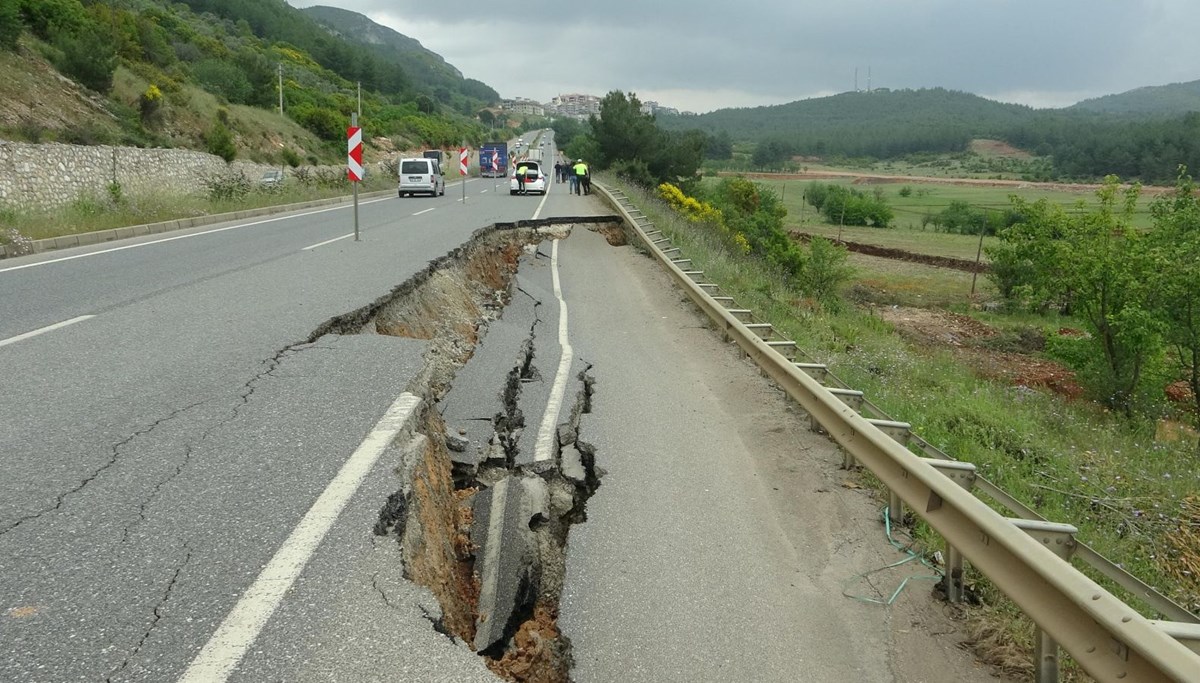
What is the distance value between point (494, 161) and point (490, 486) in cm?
5970

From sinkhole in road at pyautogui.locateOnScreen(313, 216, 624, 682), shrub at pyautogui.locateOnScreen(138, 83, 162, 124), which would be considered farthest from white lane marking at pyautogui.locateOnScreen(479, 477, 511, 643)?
shrub at pyautogui.locateOnScreen(138, 83, 162, 124)

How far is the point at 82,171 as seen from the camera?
24.5 meters

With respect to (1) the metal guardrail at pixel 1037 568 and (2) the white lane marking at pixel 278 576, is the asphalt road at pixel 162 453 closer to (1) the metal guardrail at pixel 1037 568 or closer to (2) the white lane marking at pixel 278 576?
(2) the white lane marking at pixel 278 576

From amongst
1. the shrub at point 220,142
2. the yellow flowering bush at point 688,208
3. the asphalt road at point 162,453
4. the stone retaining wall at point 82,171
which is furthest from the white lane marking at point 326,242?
the shrub at point 220,142

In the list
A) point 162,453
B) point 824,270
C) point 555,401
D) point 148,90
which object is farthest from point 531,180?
point 162,453

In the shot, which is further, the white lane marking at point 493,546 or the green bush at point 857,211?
the green bush at point 857,211

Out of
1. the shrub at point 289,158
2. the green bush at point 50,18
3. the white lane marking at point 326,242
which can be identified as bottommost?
the white lane marking at point 326,242

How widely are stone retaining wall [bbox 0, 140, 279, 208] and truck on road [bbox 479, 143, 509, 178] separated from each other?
31.8 meters

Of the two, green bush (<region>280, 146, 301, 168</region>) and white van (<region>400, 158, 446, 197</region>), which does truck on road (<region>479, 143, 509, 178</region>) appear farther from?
white van (<region>400, 158, 446, 197</region>)

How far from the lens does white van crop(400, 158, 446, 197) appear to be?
35.2 meters

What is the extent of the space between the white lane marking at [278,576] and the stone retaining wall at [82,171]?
18.1m

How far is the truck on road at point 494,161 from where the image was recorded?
207ft

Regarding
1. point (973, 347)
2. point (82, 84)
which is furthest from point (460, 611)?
point (82, 84)

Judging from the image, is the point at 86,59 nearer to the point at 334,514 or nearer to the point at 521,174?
the point at 521,174
